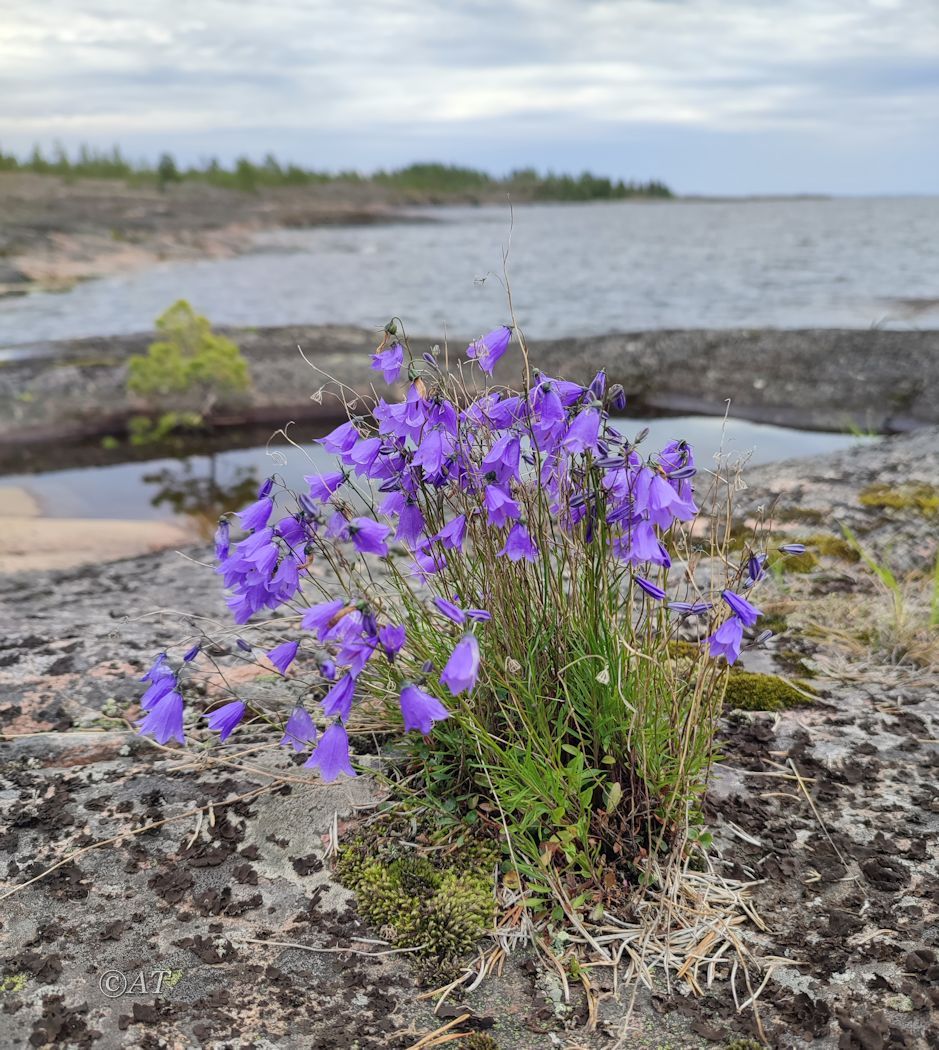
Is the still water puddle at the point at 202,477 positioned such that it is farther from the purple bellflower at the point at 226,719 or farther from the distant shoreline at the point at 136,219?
the distant shoreline at the point at 136,219

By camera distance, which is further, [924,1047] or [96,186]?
[96,186]

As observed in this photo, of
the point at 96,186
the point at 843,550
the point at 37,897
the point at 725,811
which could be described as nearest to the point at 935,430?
the point at 843,550

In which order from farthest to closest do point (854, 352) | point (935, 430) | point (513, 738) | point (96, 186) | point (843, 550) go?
point (96, 186) → point (854, 352) → point (935, 430) → point (843, 550) → point (513, 738)

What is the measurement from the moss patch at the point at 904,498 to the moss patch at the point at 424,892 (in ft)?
17.0

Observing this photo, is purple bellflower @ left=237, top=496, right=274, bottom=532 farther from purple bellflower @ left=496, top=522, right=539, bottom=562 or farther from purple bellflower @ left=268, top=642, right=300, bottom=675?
purple bellflower @ left=496, top=522, right=539, bottom=562

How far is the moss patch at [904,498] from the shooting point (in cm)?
668

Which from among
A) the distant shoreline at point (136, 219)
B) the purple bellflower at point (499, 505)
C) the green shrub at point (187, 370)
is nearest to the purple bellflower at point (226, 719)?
the purple bellflower at point (499, 505)

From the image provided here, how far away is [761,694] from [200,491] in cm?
954

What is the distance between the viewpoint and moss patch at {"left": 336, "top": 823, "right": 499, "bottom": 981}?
8.47ft

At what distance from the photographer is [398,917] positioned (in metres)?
2.64

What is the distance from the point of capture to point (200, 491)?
39.3ft

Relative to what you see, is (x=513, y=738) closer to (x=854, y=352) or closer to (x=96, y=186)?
(x=854, y=352)

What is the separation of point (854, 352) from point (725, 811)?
1456cm

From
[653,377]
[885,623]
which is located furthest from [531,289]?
[885,623]
